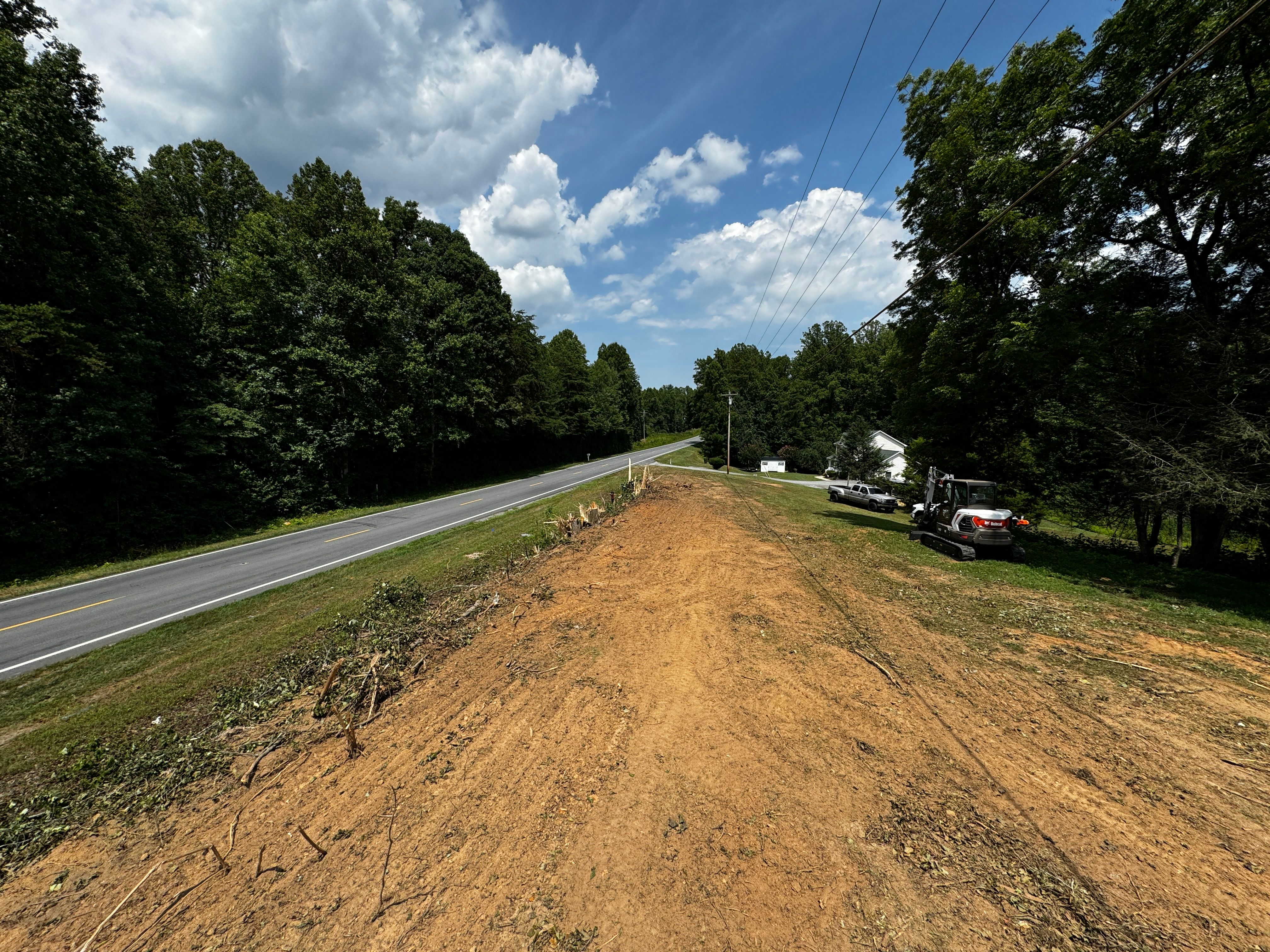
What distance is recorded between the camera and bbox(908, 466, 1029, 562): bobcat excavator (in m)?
11.6

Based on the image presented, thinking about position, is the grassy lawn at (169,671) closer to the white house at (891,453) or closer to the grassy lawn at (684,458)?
the grassy lawn at (684,458)

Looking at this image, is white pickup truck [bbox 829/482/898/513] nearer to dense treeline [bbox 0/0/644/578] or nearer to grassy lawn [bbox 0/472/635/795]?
grassy lawn [bbox 0/472/635/795]

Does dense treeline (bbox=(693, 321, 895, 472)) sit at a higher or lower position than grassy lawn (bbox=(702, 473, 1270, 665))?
higher

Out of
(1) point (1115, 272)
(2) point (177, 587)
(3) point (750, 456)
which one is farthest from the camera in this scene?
(3) point (750, 456)

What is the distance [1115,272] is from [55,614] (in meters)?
27.8

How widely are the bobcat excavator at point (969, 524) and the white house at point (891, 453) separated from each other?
30.0m

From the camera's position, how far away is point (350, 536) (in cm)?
1764

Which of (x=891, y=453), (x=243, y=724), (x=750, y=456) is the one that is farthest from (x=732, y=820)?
(x=750, y=456)

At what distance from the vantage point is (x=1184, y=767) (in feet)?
13.9

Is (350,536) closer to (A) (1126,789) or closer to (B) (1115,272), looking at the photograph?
(A) (1126,789)

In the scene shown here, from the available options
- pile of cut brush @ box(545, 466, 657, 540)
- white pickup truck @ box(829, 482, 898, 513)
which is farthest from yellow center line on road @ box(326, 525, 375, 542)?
white pickup truck @ box(829, 482, 898, 513)

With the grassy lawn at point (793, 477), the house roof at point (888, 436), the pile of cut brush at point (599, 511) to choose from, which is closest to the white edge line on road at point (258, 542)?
the pile of cut brush at point (599, 511)

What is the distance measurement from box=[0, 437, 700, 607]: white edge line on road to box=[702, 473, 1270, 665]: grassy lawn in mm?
16941

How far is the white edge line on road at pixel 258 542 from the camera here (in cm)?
1174
